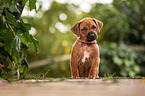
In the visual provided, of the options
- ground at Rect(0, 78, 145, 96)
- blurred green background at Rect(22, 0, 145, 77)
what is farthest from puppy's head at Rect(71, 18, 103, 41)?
Answer: blurred green background at Rect(22, 0, 145, 77)

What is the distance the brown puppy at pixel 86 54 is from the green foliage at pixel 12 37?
0.70 m

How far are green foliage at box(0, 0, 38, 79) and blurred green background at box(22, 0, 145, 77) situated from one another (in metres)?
5.27

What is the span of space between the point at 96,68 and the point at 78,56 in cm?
31

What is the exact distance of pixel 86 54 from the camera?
286 centimetres

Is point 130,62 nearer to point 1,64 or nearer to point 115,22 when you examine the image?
point 115,22

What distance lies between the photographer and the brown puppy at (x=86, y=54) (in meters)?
2.87

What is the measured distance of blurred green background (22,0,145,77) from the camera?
8.12 metres

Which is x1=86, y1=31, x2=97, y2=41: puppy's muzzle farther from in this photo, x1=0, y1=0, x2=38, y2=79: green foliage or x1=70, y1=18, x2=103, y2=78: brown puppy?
x1=0, y1=0, x2=38, y2=79: green foliage

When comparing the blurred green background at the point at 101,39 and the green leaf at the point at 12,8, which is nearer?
the green leaf at the point at 12,8

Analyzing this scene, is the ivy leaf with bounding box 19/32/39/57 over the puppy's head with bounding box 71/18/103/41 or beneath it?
beneath

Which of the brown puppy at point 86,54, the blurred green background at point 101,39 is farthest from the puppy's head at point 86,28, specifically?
the blurred green background at point 101,39

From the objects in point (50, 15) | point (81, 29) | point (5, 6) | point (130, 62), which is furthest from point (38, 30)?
point (5, 6)

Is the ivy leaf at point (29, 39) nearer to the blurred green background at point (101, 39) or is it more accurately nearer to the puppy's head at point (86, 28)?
the puppy's head at point (86, 28)

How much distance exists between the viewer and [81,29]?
3.01 m
